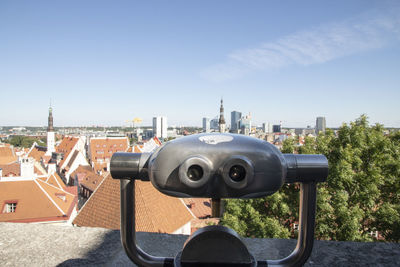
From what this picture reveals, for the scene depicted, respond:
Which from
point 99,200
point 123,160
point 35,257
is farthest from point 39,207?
point 123,160

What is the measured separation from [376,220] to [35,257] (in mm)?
7830

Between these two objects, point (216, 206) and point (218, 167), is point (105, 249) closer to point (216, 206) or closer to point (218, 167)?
point (216, 206)

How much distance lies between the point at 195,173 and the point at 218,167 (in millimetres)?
67

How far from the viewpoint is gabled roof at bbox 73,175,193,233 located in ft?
27.4

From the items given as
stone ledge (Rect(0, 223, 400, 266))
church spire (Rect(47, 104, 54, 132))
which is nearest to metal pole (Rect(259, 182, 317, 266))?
stone ledge (Rect(0, 223, 400, 266))

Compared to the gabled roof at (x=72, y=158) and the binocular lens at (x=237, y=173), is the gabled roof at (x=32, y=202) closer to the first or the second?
the binocular lens at (x=237, y=173)

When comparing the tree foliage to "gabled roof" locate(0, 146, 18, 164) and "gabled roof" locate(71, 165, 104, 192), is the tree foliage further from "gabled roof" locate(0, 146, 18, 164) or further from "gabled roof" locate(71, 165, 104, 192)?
"gabled roof" locate(0, 146, 18, 164)

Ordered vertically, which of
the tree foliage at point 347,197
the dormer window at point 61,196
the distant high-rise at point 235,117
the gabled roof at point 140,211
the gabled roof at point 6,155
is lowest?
the gabled roof at point 6,155

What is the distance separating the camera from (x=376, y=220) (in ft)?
23.0

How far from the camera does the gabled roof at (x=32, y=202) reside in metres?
11.0

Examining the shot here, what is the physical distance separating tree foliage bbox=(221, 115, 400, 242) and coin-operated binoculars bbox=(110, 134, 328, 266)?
606cm

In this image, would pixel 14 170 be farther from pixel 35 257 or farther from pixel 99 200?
pixel 35 257

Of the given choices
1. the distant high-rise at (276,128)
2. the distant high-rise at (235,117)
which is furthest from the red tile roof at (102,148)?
the distant high-rise at (276,128)

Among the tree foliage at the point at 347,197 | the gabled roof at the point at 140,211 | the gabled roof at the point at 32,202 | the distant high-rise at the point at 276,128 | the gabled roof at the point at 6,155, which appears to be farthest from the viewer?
the distant high-rise at the point at 276,128
